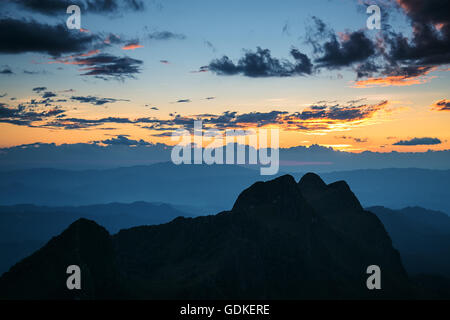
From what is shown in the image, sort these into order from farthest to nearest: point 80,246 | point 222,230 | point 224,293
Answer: point 222,230
point 224,293
point 80,246

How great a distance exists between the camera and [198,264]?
160000 millimetres

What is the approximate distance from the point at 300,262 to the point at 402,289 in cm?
6341

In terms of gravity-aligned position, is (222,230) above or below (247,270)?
above

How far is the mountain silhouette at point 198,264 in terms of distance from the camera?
120188 mm

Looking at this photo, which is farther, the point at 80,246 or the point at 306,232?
the point at 306,232

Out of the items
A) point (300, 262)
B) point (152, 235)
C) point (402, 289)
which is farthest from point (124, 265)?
point (402, 289)

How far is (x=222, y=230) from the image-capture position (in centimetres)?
17912

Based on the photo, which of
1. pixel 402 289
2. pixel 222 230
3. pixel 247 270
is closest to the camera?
pixel 247 270

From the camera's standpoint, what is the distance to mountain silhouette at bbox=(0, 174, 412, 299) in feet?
394

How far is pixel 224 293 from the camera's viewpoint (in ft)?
470
